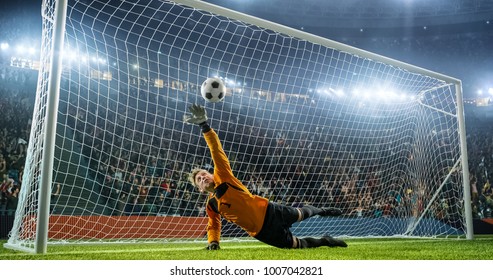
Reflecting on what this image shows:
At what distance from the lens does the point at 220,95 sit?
19.5 ft

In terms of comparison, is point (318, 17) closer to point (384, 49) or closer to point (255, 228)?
point (384, 49)

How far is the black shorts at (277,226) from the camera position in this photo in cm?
534

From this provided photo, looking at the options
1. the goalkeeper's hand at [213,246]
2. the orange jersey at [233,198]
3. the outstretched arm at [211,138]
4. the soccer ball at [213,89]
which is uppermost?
the soccer ball at [213,89]

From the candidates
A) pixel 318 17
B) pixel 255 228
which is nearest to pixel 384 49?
pixel 318 17

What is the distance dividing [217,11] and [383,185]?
661cm

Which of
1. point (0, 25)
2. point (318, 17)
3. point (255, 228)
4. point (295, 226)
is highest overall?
point (318, 17)

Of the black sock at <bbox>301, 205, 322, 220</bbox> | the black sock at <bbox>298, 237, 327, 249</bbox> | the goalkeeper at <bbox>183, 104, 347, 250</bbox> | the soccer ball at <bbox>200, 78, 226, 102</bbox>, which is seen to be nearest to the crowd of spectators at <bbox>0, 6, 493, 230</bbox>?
the soccer ball at <bbox>200, 78, 226, 102</bbox>

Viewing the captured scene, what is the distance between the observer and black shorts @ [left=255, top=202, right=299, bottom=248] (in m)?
5.34

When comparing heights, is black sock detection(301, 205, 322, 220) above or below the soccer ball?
below

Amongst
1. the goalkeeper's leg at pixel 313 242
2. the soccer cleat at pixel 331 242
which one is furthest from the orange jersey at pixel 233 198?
the soccer cleat at pixel 331 242

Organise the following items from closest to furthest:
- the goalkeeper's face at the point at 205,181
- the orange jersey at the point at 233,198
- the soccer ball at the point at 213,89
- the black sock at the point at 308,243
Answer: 1. the orange jersey at the point at 233,198
2. the goalkeeper's face at the point at 205,181
3. the black sock at the point at 308,243
4. the soccer ball at the point at 213,89

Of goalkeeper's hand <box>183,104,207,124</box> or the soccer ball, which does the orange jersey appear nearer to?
goalkeeper's hand <box>183,104,207,124</box>

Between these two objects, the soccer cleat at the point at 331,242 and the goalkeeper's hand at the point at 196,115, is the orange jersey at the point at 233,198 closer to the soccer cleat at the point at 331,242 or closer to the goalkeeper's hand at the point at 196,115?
the goalkeeper's hand at the point at 196,115

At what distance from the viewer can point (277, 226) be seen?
5.36 meters
